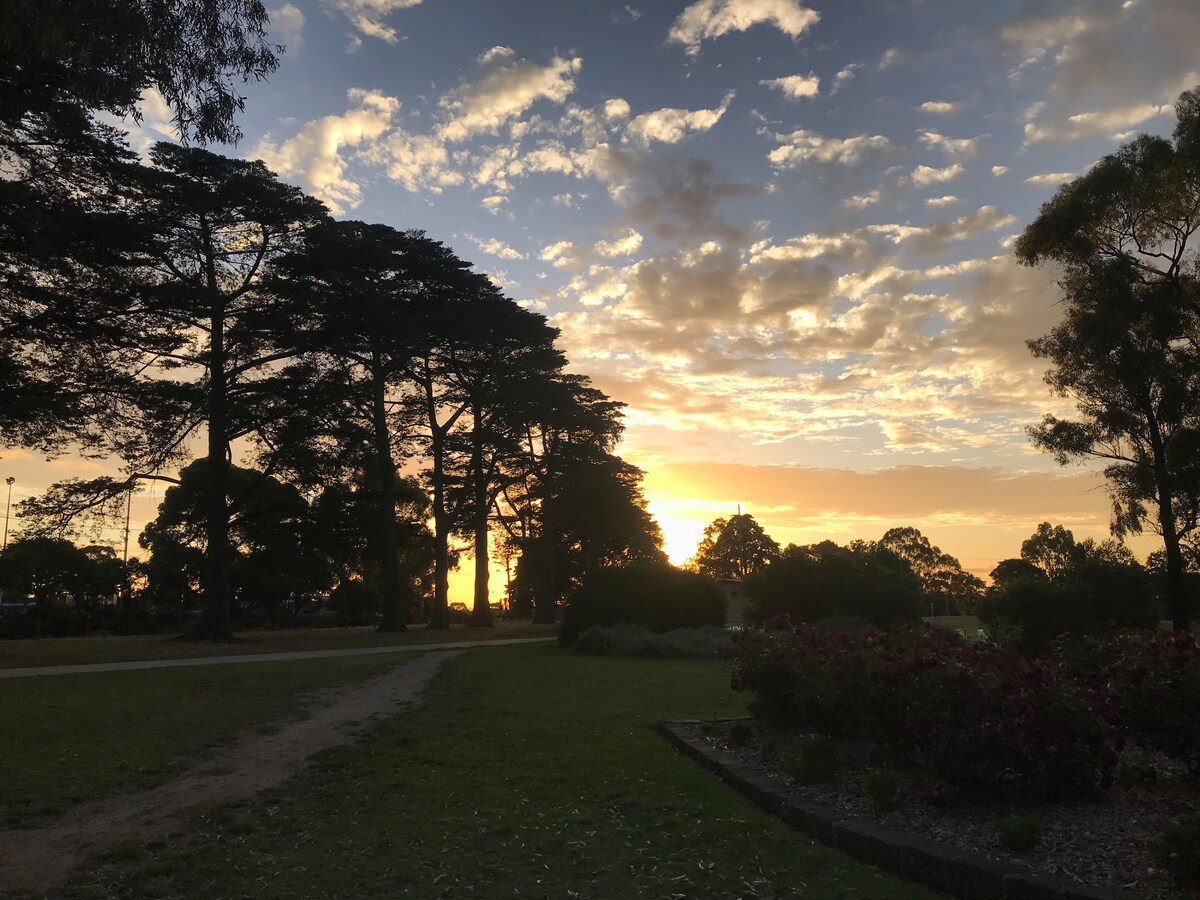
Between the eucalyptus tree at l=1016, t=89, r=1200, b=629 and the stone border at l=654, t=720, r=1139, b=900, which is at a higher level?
the eucalyptus tree at l=1016, t=89, r=1200, b=629

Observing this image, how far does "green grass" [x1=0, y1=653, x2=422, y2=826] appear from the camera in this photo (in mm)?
7215

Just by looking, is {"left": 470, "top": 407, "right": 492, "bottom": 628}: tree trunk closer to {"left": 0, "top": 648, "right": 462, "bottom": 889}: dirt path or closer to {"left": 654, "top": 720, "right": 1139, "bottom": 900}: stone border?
{"left": 0, "top": 648, "right": 462, "bottom": 889}: dirt path

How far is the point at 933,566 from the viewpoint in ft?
371

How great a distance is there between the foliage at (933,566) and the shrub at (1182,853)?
359 feet


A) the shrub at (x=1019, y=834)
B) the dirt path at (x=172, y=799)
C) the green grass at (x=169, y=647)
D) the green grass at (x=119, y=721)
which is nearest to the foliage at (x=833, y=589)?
the green grass at (x=169, y=647)

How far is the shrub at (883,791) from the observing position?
5.37 meters

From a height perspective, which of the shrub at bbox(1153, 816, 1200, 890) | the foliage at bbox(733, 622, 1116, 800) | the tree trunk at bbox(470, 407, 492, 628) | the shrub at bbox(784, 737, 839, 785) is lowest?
the shrub at bbox(784, 737, 839, 785)

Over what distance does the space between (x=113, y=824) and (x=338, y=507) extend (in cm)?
2747

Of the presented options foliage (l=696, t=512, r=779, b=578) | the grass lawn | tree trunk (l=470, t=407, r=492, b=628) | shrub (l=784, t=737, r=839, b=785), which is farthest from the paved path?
foliage (l=696, t=512, r=779, b=578)

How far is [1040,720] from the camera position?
5152 millimetres

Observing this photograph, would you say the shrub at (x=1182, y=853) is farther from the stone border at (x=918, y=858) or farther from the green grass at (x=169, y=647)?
the green grass at (x=169, y=647)

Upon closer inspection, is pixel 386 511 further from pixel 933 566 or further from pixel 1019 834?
pixel 933 566

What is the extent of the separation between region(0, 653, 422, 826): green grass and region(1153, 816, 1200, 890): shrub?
7.12 m

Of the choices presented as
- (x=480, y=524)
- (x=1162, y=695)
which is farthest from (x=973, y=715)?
(x=480, y=524)
